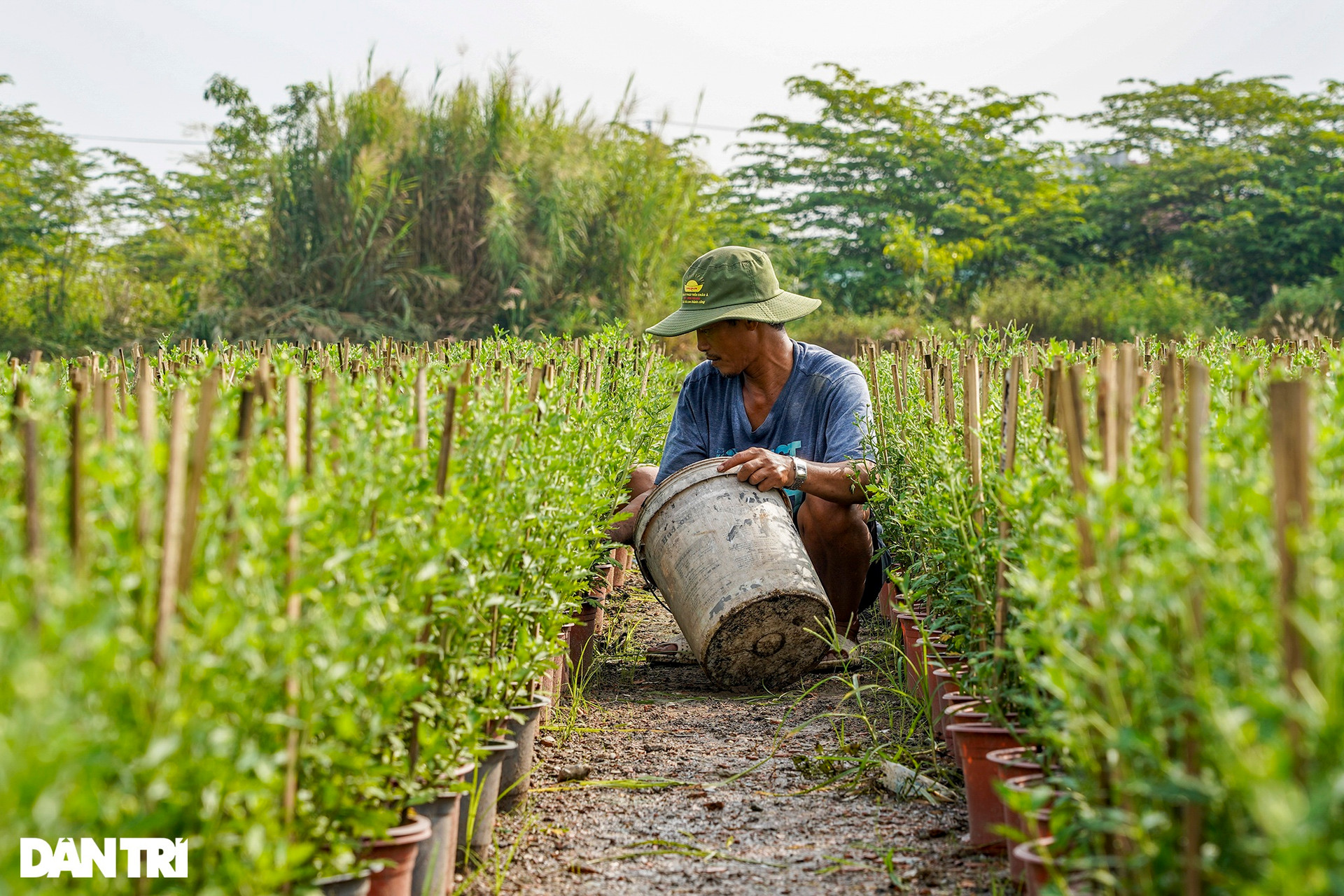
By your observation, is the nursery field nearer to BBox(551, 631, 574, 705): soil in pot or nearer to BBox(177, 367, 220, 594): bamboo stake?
BBox(177, 367, 220, 594): bamboo stake

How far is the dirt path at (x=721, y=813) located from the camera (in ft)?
8.22

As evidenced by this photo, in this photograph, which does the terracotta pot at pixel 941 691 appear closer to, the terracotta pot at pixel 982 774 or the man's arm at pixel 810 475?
the terracotta pot at pixel 982 774

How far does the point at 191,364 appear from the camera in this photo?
428cm

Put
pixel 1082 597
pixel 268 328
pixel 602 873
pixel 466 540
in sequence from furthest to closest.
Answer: pixel 268 328 → pixel 602 873 → pixel 466 540 → pixel 1082 597

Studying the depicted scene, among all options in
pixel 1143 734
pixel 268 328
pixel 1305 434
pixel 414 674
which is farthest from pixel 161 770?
pixel 268 328

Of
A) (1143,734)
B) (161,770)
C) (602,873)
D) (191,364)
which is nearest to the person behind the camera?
(161,770)

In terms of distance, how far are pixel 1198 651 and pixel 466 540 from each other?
1233 mm

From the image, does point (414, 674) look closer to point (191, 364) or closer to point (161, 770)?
point (161, 770)

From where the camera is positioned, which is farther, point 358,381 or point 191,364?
point 191,364

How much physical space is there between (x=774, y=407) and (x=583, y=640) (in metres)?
1.25

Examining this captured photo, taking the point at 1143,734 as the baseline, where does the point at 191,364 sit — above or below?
above

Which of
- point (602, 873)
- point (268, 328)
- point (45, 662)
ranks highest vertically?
point (268, 328)

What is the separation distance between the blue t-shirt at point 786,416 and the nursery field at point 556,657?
3.16 ft

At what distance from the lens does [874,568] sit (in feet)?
15.5
